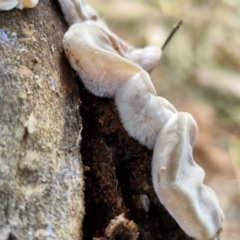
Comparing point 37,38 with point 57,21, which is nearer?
point 37,38

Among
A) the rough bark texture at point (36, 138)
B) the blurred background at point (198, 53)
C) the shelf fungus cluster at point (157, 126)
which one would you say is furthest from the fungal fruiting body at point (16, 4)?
the blurred background at point (198, 53)

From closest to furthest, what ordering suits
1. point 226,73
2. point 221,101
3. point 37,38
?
point 37,38
point 221,101
point 226,73

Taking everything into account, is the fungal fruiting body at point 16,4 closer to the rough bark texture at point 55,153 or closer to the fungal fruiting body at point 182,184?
the rough bark texture at point 55,153

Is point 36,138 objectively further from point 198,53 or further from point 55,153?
point 198,53

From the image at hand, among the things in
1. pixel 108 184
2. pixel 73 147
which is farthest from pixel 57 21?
pixel 108 184

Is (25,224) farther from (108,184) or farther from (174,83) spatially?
(174,83)

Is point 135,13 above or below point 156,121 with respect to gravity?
below

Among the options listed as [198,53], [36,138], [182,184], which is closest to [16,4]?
[36,138]
